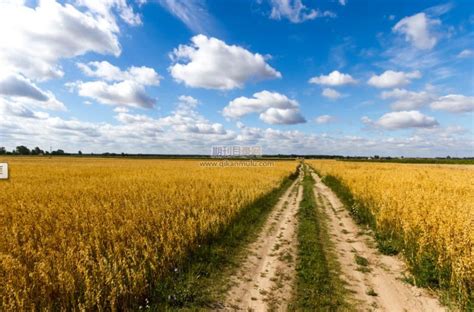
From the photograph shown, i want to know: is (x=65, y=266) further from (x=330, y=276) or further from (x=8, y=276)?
(x=330, y=276)

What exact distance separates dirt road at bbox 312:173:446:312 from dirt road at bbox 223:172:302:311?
4.52ft

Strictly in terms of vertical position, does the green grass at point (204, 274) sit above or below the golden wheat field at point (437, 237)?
below

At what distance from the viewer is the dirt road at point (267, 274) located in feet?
16.9

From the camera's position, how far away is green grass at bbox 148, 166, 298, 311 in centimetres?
A: 506

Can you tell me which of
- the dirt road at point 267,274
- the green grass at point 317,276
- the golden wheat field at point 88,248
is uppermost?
the golden wheat field at point 88,248

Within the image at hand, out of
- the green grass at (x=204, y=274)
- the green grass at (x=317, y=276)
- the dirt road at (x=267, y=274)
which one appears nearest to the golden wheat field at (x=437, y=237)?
the green grass at (x=317, y=276)

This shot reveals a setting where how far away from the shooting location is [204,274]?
6305 mm

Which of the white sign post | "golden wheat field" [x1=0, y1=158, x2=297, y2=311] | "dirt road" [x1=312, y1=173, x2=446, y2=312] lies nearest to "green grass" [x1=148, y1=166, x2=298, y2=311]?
"golden wheat field" [x1=0, y1=158, x2=297, y2=311]

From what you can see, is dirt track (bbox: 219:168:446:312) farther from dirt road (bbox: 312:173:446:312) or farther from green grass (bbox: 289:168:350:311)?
green grass (bbox: 289:168:350:311)

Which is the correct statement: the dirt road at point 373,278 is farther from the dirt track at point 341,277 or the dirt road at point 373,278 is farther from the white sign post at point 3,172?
the white sign post at point 3,172

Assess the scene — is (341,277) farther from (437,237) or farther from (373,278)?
(437,237)

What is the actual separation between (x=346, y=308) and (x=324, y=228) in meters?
5.85

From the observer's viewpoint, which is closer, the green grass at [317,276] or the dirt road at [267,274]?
the green grass at [317,276]

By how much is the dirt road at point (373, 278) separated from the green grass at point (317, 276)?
0.27 meters
